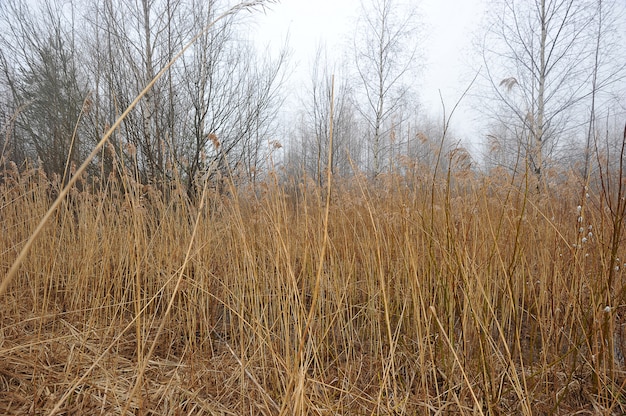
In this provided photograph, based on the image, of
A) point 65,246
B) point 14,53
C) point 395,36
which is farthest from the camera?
point 395,36

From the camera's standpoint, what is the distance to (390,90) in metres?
8.26

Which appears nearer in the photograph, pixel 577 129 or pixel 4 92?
pixel 4 92

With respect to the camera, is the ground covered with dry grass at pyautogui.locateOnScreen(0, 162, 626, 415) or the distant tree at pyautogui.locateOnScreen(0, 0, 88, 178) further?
the distant tree at pyautogui.locateOnScreen(0, 0, 88, 178)

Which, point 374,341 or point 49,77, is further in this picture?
point 49,77

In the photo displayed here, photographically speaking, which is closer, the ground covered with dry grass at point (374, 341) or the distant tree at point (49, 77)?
the ground covered with dry grass at point (374, 341)

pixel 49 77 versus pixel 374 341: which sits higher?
pixel 49 77

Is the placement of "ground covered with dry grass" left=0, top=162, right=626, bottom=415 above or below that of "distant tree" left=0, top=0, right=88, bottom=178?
below

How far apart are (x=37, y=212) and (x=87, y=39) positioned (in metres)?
3.73

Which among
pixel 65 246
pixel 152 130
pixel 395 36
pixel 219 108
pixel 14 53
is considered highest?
pixel 395 36

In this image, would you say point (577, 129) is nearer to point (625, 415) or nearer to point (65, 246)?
point (625, 415)

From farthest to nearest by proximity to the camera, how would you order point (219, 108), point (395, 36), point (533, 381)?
1. point (395, 36)
2. point (219, 108)
3. point (533, 381)

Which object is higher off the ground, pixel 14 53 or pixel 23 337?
pixel 14 53

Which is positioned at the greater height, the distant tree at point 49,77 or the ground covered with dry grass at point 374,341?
the distant tree at point 49,77

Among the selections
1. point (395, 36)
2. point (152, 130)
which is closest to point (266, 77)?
point (152, 130)
